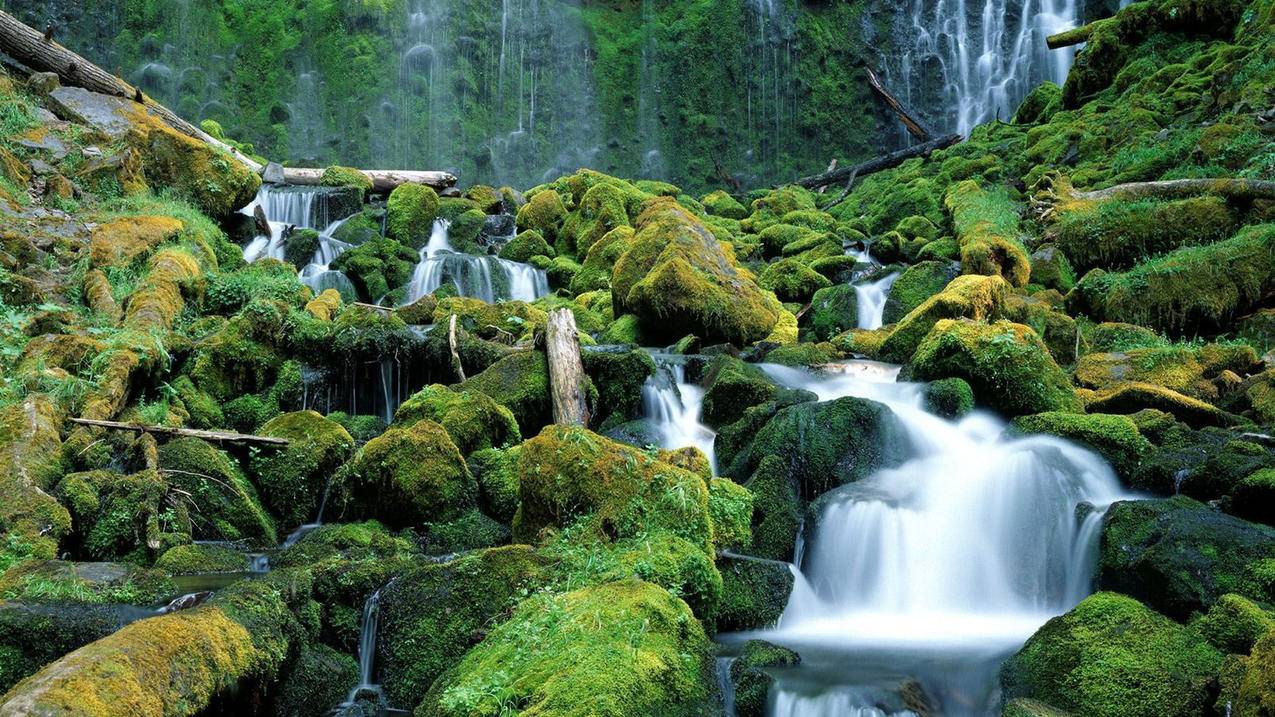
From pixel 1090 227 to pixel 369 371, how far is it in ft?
35.7

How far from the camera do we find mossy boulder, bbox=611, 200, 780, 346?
12781 millimetres

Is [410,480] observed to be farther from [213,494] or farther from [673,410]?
[673,410]

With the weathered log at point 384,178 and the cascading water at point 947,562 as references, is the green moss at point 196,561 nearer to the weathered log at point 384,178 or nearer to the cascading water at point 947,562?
the cascading water at point 947,562

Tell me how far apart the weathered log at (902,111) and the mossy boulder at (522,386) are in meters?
21.5

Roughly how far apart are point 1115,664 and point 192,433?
769 cm

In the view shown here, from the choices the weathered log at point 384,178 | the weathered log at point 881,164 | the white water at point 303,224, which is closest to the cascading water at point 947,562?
the white water at point 303,224

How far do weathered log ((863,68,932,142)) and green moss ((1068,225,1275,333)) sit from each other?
16.9 metres

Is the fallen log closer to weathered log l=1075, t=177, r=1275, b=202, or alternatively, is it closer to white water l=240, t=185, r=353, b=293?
white water l=240, t=185, r=353, b=293

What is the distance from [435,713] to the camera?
14.8ft

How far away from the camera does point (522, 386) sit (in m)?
10.0

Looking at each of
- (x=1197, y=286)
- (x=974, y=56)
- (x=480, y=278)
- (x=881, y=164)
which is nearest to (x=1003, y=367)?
(x=1197, y=286)

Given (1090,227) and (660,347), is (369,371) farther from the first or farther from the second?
(1090,227)

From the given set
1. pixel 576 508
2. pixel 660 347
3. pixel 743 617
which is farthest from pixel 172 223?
pixel 743 617

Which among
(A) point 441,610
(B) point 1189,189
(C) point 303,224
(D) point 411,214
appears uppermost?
(D) point 411,214
